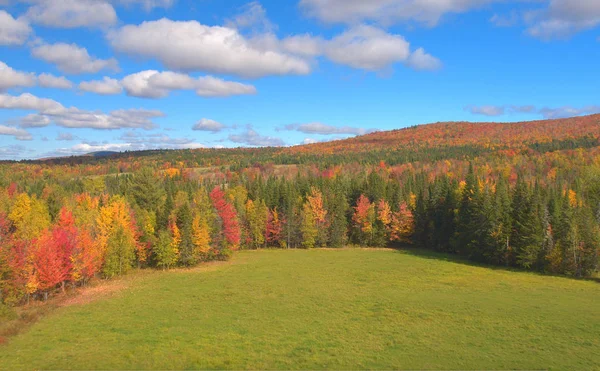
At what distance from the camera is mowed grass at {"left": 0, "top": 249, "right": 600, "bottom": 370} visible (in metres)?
24.7

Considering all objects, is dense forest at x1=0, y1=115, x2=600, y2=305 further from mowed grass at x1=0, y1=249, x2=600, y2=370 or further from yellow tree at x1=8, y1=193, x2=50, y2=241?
mowed grass at x1=0, y1=249, x2=600, y2=370

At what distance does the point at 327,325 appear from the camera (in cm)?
3152

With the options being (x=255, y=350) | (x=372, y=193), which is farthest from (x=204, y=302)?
(x=372, y=193)

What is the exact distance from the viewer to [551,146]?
182 metres

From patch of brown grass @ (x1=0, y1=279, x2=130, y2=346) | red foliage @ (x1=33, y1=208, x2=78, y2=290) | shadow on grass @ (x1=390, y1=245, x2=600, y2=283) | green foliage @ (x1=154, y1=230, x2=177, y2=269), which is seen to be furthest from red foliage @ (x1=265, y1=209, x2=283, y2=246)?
red foliage @ (x1=33, y1=208, x2=78, y2=290)

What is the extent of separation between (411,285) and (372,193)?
150 ft

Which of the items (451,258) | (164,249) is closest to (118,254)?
(164,249)

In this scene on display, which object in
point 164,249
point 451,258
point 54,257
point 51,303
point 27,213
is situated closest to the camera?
point 51,303

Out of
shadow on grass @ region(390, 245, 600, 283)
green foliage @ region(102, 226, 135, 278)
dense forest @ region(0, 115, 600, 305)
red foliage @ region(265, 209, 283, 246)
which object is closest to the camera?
dense forest @ region(0, 115, 600, 305)

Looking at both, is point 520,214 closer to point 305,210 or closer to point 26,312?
point 305,210

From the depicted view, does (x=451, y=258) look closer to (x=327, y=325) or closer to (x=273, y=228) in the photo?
(x=273, y=228)

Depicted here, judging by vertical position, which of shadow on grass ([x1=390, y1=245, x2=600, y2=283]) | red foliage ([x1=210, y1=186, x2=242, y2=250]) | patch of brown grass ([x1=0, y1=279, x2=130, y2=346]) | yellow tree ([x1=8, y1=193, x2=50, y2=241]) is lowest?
shadow on grass ([x1=390, y1=245, x2=600, y2=283])

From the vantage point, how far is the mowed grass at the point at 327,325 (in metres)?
24.7

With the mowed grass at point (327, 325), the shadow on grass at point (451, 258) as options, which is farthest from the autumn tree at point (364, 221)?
the mowed grass at point (327, 325)
